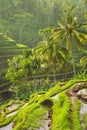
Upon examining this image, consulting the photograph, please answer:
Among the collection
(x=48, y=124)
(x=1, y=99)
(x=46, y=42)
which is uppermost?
(x=46, y=42)

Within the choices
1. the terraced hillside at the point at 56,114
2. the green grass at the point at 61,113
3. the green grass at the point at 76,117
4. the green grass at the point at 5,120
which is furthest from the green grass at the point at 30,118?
the green grass at the point at 76,117

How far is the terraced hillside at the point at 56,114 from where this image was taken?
21672 mm

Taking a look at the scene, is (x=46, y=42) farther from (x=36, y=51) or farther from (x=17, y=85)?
(x=17, y=85)

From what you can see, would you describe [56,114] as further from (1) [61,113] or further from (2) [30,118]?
(2) [30,118]

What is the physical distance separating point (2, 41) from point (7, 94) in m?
24.4

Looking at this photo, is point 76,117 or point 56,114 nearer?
point 76,117

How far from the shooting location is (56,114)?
23.2 meters

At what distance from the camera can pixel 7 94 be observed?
67.3m

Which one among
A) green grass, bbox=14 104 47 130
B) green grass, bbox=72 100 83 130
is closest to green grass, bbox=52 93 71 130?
green grass, bbox=72 100 83 130

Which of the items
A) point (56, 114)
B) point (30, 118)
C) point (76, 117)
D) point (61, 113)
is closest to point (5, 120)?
point (30, 118)

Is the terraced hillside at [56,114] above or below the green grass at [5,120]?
above

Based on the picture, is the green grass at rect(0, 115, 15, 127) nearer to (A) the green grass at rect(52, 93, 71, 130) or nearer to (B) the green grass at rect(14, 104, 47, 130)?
(B) the green grass at rect(14, 104, 47, 130)

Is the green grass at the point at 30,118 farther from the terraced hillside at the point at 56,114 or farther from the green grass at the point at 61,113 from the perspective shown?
the green grass at the point at 61,113

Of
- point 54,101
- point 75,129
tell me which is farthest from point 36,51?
point 75,129
